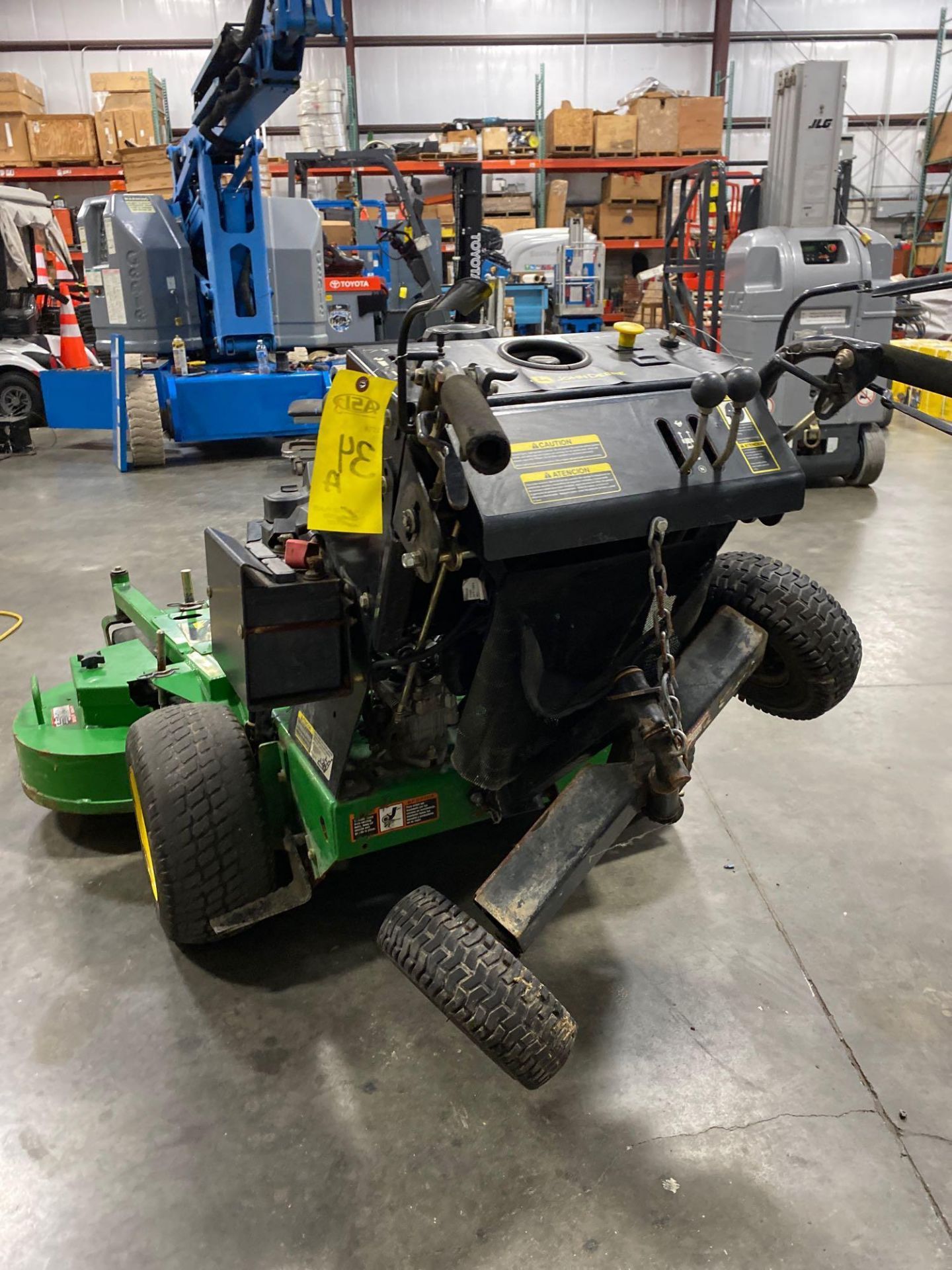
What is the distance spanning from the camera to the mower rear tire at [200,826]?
6.48ft

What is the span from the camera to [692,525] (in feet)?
5.27

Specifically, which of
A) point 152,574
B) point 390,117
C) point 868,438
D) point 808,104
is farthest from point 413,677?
point 390,117

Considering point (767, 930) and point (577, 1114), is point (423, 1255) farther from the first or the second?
point (767, 930)

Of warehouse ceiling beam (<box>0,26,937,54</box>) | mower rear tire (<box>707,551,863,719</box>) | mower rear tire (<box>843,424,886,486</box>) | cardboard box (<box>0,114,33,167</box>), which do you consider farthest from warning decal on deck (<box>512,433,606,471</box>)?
warehouse ceiling beam (<box>0,26,937,54</box>)

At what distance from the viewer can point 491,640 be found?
1646 mm

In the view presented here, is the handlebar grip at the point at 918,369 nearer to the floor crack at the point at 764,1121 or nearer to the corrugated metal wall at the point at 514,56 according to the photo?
the floor crack at the point at 764,1121

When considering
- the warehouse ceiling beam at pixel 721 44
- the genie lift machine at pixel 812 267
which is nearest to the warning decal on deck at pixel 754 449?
the genie lift machine at pixel 812 267

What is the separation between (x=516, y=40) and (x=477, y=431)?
1407 cm

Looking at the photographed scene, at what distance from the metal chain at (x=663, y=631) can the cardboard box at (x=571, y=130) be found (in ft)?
39.7

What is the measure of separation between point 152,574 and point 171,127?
35.7ft

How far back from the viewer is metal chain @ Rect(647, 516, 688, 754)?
152cm

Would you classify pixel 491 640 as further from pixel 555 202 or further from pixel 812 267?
pixel 555 202

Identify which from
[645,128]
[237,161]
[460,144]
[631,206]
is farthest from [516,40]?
[237,161]

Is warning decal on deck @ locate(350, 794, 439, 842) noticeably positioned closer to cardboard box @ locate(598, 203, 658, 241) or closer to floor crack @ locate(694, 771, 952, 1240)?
floor crack @ locate(694, 771, 952, 1240)
